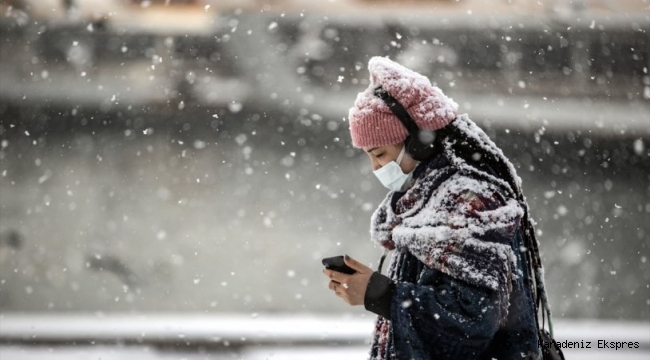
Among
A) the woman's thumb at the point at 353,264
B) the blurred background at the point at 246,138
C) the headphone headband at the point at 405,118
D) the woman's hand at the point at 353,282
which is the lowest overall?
the woman's hand at the point at 353,282

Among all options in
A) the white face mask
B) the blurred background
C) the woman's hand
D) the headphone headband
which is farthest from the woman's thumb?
the blurred background

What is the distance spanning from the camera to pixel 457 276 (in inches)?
60.2

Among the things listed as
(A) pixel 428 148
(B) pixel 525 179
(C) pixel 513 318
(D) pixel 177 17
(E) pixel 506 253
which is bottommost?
(C) pixel 513 318

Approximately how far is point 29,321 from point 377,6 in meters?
4.37

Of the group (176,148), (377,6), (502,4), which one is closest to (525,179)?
(502,4)

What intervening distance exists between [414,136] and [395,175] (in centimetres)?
14

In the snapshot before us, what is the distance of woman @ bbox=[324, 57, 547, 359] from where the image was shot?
153cm

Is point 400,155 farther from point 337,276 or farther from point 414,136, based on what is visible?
point 337,276

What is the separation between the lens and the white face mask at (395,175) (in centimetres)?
180

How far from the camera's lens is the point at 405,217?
1.73 metres

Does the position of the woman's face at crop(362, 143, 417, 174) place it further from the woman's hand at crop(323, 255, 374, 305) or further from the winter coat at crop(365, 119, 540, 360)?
the woman's hand at crop(323, 255, 374, 305)

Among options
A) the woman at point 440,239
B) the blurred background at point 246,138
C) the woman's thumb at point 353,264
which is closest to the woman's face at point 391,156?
the woman at point 440,239

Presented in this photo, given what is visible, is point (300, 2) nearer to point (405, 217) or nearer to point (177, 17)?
point (177, 17)

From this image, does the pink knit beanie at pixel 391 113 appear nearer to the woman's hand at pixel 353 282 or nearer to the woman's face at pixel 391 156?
the woman's face at pixel 391 156
